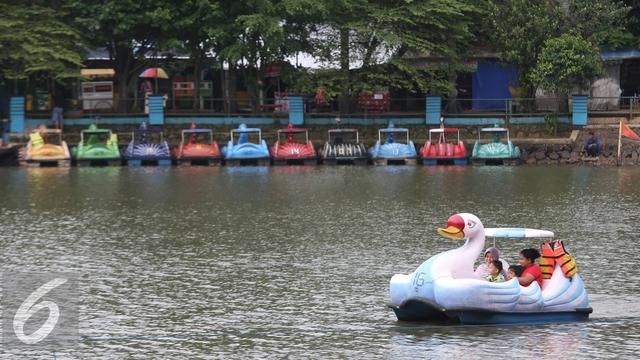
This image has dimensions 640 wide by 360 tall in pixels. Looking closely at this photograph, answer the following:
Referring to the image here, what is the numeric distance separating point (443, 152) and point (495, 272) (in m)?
33.5

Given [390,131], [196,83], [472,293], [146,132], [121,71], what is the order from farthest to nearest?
[196,83]
[121,71]
[146,132]
[390,131]
[472,293]

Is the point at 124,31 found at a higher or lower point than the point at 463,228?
higher

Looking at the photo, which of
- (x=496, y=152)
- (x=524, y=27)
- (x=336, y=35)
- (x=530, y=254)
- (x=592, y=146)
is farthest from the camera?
(x=336, y=35)

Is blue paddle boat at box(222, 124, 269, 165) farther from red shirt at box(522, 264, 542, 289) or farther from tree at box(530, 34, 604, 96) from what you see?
red shirt at box(522, 264, 542, 289)

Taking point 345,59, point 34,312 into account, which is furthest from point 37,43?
point 34,312

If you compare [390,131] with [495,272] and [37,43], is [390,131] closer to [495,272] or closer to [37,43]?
[37,43]

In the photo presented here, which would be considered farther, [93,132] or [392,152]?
[93,132]

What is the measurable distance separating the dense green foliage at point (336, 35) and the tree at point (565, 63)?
0.06 metres

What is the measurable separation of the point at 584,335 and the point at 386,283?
5.60 metres

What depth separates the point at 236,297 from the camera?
23688mm

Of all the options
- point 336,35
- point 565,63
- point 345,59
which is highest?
point 336,35
